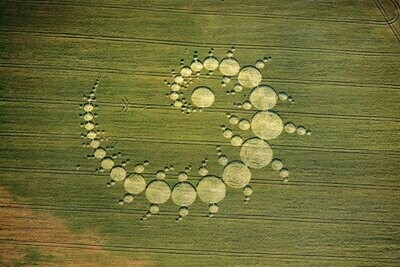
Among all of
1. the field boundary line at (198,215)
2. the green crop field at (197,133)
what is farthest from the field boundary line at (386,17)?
the field boundary line at (198,215)

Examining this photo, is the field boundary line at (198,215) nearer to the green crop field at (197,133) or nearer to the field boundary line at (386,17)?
the green crop field at (197,133)

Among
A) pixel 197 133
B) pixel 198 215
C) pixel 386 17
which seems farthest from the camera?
pixel 386 17

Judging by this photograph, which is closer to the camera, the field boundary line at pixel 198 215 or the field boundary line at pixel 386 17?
the field boundary line at pixel 198 215

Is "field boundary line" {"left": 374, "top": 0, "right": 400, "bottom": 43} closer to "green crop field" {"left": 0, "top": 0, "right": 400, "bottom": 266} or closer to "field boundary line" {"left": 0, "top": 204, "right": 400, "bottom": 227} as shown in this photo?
"green crop field" {"left": 0, "top": 0, "right": 400, "bottom": 266}

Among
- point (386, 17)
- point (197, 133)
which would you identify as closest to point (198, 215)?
point (197, 133)

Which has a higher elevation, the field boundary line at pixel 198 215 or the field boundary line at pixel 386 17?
the field boundary line at pixel 386 17

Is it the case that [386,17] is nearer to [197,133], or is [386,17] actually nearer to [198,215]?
[197,133]

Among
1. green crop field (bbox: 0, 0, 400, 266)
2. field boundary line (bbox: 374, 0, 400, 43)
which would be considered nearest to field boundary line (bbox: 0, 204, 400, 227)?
green crop field (bbox: 0, 0, 400, 266)

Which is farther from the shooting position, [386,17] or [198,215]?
[386,17]

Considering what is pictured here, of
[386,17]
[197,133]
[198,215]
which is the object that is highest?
[386,17]
